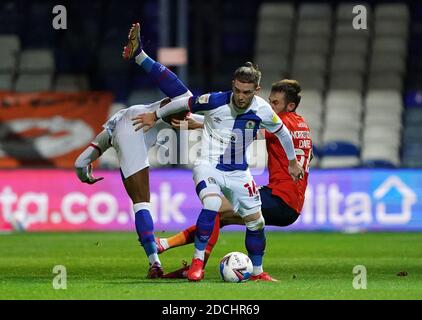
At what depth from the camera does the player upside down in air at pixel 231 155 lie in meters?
10.9

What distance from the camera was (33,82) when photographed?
89.2ft

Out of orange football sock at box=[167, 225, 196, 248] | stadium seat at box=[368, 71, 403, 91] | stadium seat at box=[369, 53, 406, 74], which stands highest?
stadium seat at box=[369, 53, 406, 74]

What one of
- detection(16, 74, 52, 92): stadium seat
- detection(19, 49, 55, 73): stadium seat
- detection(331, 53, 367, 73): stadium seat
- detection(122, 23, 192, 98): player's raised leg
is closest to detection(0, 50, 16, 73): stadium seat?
detection(19, 49, 55, 73): stadium seat

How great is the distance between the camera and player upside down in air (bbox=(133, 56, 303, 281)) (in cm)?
1085

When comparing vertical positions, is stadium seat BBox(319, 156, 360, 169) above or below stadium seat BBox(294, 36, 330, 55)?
below

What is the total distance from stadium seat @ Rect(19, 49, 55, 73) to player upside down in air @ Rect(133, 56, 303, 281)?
654 inches

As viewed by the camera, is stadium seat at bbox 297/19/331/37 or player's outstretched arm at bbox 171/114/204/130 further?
stadium seat at bbox 297/19/331/37

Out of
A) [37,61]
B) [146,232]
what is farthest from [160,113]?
[37,61]

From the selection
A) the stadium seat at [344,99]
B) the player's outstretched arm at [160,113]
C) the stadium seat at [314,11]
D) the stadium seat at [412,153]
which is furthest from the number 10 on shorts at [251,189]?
the stadium seat at [314,11]

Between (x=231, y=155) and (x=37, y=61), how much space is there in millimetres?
17162

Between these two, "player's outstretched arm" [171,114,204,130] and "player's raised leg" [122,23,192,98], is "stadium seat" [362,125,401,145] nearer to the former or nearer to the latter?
"player's outstretched arm" [171,114,204,130]

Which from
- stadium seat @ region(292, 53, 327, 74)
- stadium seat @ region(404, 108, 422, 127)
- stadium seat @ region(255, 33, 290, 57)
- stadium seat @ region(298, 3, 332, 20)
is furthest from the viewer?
stadium seat @ region(298, 3, 332, 20)

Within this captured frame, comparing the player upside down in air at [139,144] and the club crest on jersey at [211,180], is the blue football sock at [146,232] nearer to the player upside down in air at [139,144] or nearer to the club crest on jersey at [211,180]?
the player upside down in air at [139,144]
